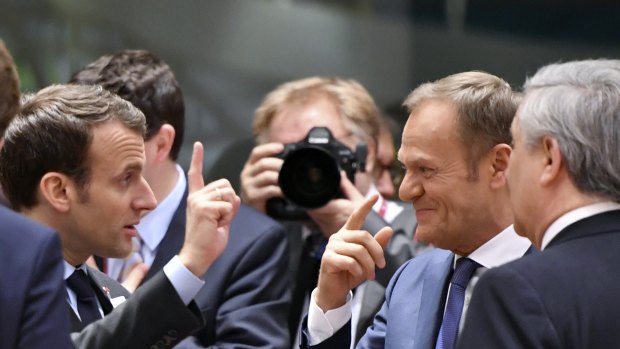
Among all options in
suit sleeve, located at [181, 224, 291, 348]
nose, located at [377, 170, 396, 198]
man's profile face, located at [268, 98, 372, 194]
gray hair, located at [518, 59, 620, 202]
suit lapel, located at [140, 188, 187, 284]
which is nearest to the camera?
gray hair, located at [518, 59, 620, 202]

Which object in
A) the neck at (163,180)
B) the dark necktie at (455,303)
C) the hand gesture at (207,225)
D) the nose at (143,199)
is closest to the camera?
the dark necktie at (455,303)

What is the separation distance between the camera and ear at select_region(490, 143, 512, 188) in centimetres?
287

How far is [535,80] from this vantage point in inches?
88.4

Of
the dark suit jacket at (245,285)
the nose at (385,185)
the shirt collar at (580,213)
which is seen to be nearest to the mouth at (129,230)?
the dark suit jacket at (245,285)

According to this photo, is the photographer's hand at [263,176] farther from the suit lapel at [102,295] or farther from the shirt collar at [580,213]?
the shirt collar at [580,213]

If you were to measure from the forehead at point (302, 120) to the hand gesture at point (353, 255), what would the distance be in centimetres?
124

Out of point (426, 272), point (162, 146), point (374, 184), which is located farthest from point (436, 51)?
point (426, 272)

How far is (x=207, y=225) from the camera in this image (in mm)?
2838

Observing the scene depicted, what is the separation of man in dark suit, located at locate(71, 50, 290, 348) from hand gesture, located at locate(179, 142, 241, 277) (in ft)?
1.49

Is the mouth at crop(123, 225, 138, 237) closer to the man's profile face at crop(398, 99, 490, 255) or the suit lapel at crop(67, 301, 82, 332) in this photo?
the suit lapel at crop(67, 301, 82, 332)

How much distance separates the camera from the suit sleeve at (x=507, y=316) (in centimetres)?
201

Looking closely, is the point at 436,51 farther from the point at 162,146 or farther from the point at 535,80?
the point at 535,80

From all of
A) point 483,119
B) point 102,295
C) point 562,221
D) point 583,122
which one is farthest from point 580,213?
point 102,295

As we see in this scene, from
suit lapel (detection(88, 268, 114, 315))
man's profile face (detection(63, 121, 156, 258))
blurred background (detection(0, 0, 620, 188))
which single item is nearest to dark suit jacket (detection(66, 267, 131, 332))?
suit lapel (detection(88, 268, 114, 315))
